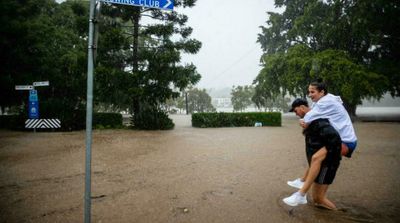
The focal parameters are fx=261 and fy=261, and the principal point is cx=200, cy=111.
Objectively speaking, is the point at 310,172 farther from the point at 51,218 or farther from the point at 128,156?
the point at 128,156

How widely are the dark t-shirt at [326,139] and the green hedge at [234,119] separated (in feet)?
55.4

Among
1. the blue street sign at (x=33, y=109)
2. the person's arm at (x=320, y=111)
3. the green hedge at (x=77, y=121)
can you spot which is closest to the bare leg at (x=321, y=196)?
the person's arm at (x=320, y=111)

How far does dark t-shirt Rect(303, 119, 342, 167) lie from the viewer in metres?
3.65

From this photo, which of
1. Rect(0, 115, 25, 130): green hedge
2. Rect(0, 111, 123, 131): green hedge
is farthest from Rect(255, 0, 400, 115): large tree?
Rect(0, 115, 25, 130): green hedge

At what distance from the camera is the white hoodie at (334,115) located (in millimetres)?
3771

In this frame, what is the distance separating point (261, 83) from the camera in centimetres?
3086

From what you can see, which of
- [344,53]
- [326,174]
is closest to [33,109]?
[326,174]

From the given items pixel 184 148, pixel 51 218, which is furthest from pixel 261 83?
pixel 51 218

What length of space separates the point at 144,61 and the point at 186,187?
15.5 meters

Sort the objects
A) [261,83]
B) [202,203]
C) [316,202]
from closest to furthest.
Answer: [316,202] → [202,203] → [261,83]

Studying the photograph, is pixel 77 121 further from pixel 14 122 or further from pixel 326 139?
pixel 326 139

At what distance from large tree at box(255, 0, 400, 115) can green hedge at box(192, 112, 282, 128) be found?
5.13m

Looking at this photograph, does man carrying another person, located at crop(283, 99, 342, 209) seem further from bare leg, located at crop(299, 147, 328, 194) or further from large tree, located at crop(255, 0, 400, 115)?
large tree, located at crop(255, 0, 400, 115)

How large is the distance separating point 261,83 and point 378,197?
26945 mm
